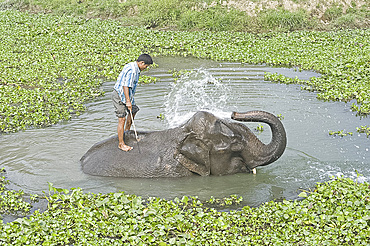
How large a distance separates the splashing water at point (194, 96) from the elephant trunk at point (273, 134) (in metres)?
2.86

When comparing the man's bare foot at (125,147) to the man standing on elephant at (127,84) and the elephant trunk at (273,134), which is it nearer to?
the man standing on elephant at (127,84)

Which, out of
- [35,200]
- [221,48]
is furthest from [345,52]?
[35,200]

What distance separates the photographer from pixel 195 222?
6.21 metres

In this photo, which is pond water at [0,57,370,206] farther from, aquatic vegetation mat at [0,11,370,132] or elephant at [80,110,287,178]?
aquatic vegetation mat at [0,11,370,132]

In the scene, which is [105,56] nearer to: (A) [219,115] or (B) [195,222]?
(A) [219,115]

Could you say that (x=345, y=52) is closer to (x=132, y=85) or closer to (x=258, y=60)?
(x=258, y=60)

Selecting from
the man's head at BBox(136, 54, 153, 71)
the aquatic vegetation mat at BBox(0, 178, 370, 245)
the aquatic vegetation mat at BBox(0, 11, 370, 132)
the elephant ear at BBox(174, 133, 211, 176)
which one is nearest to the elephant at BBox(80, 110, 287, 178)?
the elephant ear at BBox(174, 133, 211, 176)

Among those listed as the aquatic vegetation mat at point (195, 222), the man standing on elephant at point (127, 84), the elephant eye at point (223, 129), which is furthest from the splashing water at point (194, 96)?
the aquatic vegetation mat at point (195, 222)

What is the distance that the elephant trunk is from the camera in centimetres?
708

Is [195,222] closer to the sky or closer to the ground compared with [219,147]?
closer to the ground

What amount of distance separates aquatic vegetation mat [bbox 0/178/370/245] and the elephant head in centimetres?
95

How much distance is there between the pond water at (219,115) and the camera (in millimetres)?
7578

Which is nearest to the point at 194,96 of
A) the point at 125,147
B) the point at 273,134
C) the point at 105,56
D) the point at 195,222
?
the point at 125,147

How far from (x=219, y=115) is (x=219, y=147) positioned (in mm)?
786
